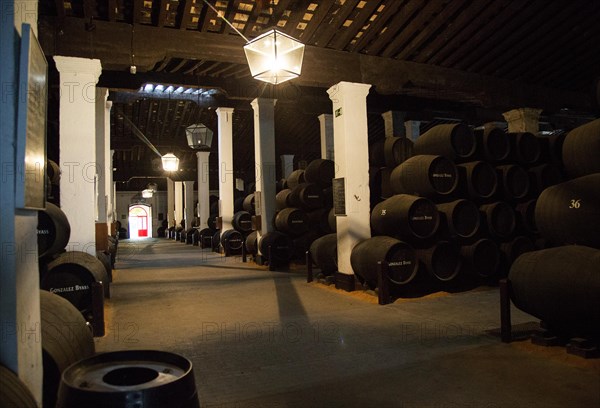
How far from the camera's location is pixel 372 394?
3461mm

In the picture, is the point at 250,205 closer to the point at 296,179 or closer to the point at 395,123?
the point at 296,179

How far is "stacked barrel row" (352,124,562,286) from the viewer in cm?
754

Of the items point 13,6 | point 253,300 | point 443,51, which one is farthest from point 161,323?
point 443,51

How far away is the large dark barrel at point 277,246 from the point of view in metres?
11.9

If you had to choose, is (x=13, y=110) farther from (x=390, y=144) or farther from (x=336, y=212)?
(x=390, y=144)

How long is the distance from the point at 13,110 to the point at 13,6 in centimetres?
55

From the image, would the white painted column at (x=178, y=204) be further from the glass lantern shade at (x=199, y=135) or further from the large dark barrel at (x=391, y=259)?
the large dark barrel at (x=391, y=259)

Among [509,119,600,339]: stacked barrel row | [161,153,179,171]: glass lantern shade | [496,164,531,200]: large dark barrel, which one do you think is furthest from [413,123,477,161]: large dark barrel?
[161,153,179,171]: glass lantern shade

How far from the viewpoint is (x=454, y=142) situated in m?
8.23

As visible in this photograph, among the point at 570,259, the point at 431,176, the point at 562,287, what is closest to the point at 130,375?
the point at 562,287

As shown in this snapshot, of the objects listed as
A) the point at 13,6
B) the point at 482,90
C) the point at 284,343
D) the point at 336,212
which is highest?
the point at 482,90

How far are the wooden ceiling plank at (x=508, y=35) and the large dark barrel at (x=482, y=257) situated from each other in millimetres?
3620

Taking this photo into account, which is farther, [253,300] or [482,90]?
[482,90]

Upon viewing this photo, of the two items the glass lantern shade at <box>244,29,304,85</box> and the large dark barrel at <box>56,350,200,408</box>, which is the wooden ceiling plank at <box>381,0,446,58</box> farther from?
the large dark barrel at <box>56,350,200,408</box>
